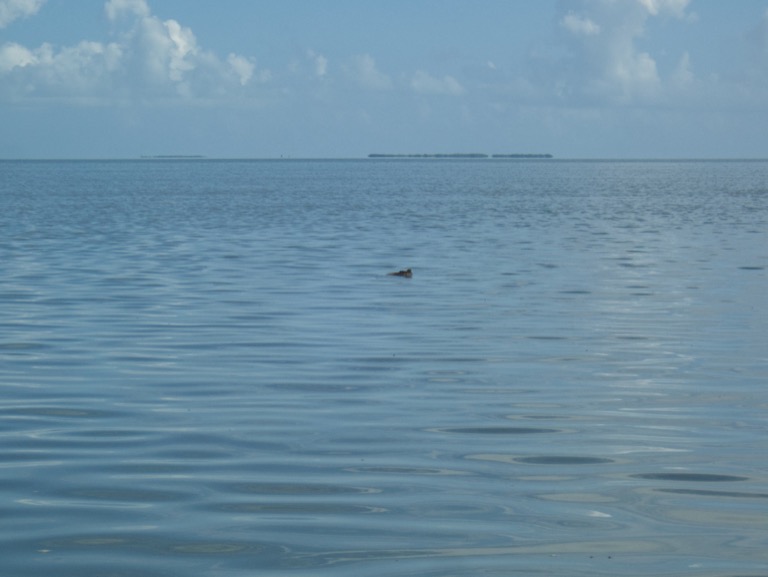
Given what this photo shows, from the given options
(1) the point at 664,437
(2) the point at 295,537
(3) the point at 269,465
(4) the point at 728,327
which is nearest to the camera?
(2) the point at 295,537

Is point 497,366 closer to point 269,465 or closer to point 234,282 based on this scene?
point 269,465

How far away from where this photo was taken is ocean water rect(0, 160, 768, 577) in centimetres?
777

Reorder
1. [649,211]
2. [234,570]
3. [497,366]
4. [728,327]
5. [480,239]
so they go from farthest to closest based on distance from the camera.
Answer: [649,211] < [480,239] < [728,327] < [497,366] < [234,570]

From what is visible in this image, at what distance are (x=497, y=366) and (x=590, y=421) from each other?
3251 mm

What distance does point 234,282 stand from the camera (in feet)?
82.7

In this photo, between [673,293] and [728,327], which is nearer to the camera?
[728,327]

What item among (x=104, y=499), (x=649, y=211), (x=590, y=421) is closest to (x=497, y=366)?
(x=590, y=421)

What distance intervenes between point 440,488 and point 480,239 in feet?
99.2

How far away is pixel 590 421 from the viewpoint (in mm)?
11539

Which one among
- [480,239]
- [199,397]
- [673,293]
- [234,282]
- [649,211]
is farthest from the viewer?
[649,211]

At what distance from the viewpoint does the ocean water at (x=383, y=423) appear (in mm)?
7773

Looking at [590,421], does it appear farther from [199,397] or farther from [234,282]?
[234,282]

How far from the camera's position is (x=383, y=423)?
11375 millimetres

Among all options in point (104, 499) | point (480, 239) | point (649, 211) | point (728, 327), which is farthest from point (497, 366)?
point (649, 211)
